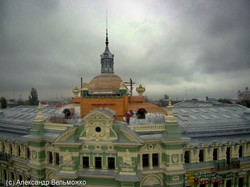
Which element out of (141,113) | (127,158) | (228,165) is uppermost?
(141,113)

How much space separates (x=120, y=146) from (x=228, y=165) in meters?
17.5

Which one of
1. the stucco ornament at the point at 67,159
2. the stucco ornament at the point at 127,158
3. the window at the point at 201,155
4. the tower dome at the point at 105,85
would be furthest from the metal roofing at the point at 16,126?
the window at the point at 201,155

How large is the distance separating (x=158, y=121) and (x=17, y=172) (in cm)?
2561

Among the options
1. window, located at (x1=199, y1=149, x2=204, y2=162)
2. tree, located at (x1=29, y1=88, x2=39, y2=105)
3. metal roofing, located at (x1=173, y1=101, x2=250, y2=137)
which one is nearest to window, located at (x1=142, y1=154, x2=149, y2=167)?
metal roofing, located at (x1=173, y1=101, x2=250, y2=137)

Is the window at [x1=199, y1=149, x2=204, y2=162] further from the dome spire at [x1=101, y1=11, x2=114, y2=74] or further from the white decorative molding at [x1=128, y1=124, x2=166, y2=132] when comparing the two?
the dome spire at [x1=101, y1=11, x2=114, y2=74]

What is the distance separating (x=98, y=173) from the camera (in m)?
26.6

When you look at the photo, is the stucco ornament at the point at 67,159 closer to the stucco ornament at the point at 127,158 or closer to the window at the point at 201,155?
the stucco ornament at the point at 127,158

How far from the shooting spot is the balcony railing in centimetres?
3092

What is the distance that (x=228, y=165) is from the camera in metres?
31.4

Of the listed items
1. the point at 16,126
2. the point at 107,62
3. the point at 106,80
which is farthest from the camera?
the point at 107,62

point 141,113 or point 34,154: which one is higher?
point 141,113

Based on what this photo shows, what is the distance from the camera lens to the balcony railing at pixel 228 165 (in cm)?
3092

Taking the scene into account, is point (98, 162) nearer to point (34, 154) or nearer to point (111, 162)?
point (111, 162)

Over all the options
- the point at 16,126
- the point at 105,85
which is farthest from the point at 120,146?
the point at 16,126
